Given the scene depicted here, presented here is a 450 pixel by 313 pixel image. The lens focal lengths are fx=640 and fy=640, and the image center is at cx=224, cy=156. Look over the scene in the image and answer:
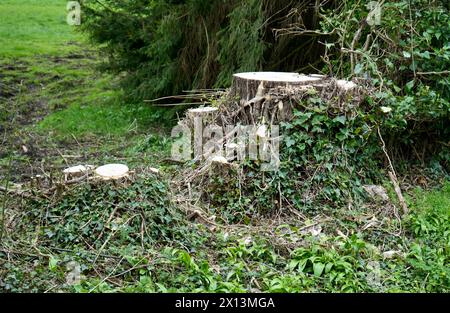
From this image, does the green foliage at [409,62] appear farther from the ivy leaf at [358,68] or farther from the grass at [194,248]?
the grass at [194,248]

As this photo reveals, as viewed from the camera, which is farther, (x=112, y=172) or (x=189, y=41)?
(x=189, y=41)

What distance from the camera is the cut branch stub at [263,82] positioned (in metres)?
7.55

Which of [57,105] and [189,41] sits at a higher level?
[189,41]

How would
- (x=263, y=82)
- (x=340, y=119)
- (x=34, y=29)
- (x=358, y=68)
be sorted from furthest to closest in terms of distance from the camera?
(x=34, y=29), (x=358, y=68), (x=263, y=82), (x=340, y=119)

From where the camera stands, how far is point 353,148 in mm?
7527

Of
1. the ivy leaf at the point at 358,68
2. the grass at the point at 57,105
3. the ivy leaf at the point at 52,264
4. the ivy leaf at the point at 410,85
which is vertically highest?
the ivy leaf at the point at 358,68

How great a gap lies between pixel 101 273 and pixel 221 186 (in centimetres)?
201

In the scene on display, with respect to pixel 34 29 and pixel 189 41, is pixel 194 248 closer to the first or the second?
pixel 189 41

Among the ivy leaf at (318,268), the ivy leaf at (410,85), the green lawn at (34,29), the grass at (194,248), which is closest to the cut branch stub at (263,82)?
the ivy leaf at (410,85)

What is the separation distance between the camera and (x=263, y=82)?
7.61 metres

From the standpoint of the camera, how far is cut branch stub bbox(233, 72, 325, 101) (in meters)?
7.55

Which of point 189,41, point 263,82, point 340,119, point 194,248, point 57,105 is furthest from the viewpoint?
point 57,105

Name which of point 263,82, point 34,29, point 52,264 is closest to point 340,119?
point 263,82

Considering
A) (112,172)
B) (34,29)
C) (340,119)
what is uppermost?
(340,119)
